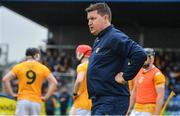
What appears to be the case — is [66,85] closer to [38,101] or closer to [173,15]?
[173,15]

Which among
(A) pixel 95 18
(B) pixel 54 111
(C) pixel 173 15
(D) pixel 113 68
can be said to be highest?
(A) pixel 95 18

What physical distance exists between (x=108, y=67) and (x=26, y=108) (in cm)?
537

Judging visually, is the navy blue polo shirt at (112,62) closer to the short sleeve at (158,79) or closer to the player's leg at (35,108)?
the short sleeve at (158,79)

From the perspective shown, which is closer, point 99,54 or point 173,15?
point 99,54

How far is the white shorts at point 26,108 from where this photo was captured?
37.2 ft

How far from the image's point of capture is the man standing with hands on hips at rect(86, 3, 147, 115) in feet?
20.2

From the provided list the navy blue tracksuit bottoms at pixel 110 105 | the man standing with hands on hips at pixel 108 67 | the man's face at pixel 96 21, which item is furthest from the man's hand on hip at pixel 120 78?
the man's face at pixel 96 21

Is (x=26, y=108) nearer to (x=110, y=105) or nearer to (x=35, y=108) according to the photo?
(x=35, y=108)

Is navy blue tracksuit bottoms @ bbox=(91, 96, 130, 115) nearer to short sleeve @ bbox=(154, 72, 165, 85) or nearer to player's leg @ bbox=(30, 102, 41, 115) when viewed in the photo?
short sleeve @ bbox=(154, 72, 165, 85)

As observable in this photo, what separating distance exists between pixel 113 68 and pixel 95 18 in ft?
1.87

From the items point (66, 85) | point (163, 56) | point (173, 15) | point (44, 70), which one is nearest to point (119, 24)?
point (173, 15)

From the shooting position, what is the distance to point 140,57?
19.8ft

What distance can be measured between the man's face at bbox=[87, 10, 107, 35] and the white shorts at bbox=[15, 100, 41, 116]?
531cm

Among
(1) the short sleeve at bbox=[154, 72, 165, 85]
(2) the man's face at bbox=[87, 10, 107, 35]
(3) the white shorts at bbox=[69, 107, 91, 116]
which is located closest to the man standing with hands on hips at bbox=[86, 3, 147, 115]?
(2) the man's face at bbox=[87, 10, 107, 35]
